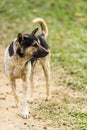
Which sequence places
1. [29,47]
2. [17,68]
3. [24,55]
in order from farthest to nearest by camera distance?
1. [17,68]
2. [24,55]
3. [29,47]

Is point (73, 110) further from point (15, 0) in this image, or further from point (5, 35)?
point (15, 0)

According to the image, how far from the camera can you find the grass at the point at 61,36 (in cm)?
901

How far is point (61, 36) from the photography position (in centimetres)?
1529

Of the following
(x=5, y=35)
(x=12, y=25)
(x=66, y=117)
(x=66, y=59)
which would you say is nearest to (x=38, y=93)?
(x=66, y=117)

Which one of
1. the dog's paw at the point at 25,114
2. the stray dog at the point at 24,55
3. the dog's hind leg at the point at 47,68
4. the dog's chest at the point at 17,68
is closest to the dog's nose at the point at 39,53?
the stray dog at the point at 24,55

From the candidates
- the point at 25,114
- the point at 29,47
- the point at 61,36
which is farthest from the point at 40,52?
the point at 61,36

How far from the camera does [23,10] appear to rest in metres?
17.5

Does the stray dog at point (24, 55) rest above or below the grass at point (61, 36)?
above

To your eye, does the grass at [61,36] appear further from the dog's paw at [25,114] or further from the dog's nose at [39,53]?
the dog's nose at [39,53]

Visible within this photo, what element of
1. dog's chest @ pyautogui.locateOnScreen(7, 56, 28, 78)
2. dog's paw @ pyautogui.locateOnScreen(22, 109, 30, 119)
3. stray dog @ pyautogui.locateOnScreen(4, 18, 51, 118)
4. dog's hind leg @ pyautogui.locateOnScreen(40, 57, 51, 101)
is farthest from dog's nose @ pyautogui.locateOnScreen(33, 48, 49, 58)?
dog's hind leg @ pyautogui.locateOnScreen(40, 57, 51, 101)

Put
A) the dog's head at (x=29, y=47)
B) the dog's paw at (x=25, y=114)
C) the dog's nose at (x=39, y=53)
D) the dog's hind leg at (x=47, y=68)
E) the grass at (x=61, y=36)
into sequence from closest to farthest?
the dog's head at (x=29, y=47) < the dog's nose at (x=39, y=53) < the dog's paw at (x=25, y=114) < the grass at (x=61, y=36) < the dog's hind leg at (x=47, y=68)

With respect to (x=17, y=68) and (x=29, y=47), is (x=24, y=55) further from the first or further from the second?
(x=17, y=68)

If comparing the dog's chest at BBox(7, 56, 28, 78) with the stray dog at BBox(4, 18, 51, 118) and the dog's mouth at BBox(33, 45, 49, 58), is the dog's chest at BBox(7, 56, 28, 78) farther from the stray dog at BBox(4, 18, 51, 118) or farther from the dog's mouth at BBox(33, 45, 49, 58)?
the dog's mouth at BBox(33, 45, 49, 58)

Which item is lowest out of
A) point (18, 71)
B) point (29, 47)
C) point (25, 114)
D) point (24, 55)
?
point (25, 114)
